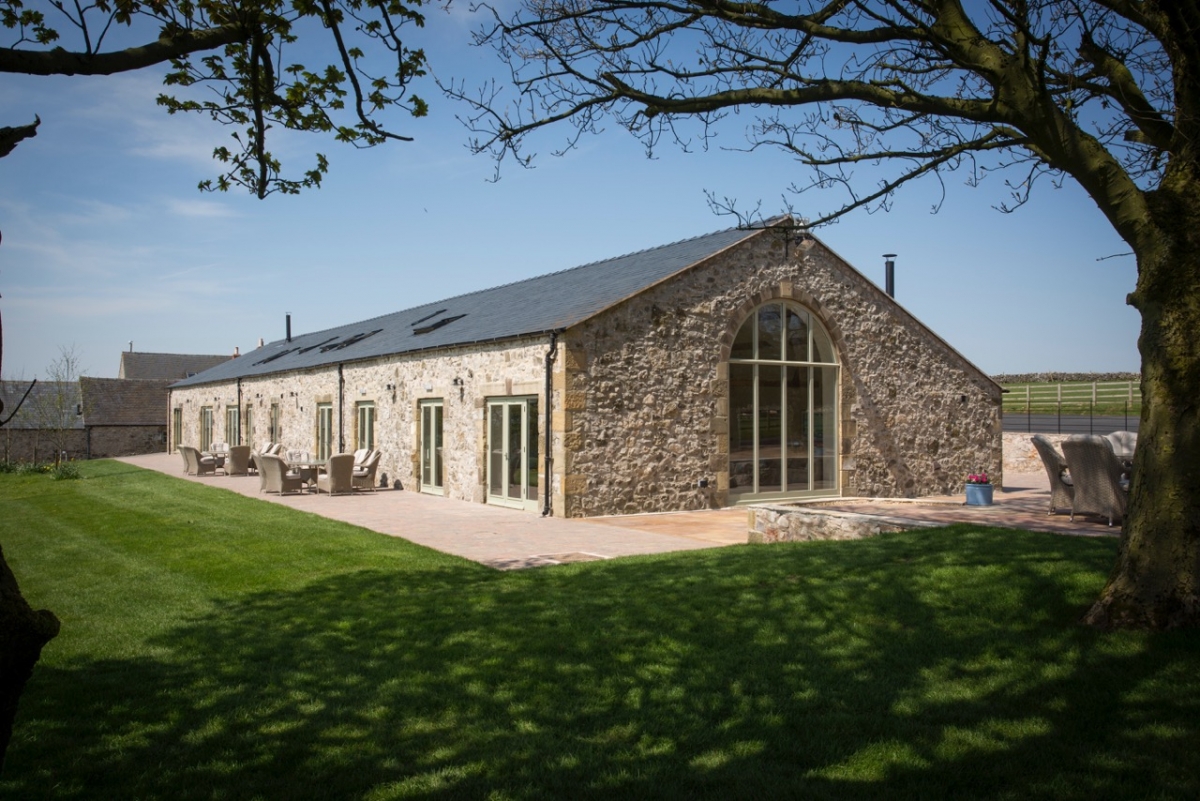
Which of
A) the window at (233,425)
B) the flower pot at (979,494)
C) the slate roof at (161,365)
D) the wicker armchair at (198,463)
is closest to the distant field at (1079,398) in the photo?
the flower pot at (979,494)

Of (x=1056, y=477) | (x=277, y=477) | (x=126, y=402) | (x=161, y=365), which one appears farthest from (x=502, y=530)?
(x=161, y=365)

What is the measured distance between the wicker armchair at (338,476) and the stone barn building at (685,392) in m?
1.22

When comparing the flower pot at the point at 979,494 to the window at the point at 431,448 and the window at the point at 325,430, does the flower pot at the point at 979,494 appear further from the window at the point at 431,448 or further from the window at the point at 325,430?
the window at the point at 325,430

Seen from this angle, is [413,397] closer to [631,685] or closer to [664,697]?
[631,685]

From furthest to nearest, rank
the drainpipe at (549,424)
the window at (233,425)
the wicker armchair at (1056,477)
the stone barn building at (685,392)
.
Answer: the window at (233,425) < the stone barn building at (685,392) < the drainpipe at (549,424) < the wicker armchair at (1056,477)

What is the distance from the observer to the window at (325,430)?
2331 centimetres

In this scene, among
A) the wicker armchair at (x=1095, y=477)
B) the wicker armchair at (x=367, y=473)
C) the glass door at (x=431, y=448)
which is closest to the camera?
the wicker armchair at (x=1095, y=477)

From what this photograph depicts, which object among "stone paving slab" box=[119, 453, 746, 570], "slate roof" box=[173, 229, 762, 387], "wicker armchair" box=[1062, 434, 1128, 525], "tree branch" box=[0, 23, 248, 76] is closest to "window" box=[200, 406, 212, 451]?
"slate roof" box=[173, 229, 762, 387]

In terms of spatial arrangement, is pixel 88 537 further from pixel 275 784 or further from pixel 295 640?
pixel 275 784

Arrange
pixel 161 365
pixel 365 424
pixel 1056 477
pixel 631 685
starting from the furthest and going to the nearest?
1. pixel 161 365
2. pixel 365 424
3. pixel 1056 477
4. pixel 631 685

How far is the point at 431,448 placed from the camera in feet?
61.3

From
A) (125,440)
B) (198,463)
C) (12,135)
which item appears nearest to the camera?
(12,135)

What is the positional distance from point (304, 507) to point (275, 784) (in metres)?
12.6

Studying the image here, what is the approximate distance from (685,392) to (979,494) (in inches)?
193
